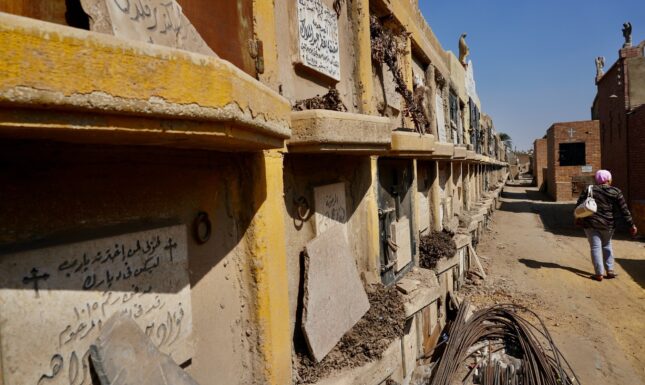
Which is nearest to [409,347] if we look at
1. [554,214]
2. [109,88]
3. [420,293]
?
[420,293]

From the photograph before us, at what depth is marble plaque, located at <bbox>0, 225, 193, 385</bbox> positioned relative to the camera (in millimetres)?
1066

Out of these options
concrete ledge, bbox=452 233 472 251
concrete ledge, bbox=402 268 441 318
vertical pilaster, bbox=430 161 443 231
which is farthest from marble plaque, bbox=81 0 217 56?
concrete ledge, bbox=452 233 472 251

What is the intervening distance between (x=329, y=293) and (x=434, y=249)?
10.7 feet

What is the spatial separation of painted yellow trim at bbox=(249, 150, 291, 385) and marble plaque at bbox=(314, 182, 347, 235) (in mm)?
621

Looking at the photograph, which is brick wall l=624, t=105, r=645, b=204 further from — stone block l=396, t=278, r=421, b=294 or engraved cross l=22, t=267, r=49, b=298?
engraved cross l=22, t=267, r=49, b=298

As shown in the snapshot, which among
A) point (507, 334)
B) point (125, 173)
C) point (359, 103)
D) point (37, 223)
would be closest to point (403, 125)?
point (359, 103)

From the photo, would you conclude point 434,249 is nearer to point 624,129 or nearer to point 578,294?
point 578,294

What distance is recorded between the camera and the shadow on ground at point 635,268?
7003 mm

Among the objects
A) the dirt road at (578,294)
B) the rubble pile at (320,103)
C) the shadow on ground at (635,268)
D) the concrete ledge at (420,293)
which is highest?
the rubble pile at (320,103)

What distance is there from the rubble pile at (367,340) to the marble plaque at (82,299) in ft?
3.14

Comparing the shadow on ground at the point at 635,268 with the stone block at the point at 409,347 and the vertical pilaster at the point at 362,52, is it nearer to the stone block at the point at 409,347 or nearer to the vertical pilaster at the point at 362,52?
the stone block at the point at 409,347

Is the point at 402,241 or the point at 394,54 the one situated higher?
the point at 394,54

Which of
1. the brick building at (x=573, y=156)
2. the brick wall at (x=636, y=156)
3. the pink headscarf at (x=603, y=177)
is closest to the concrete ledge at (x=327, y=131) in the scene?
the pink headscarf at (x=603, y=177)

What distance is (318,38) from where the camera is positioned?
2.85 meters
